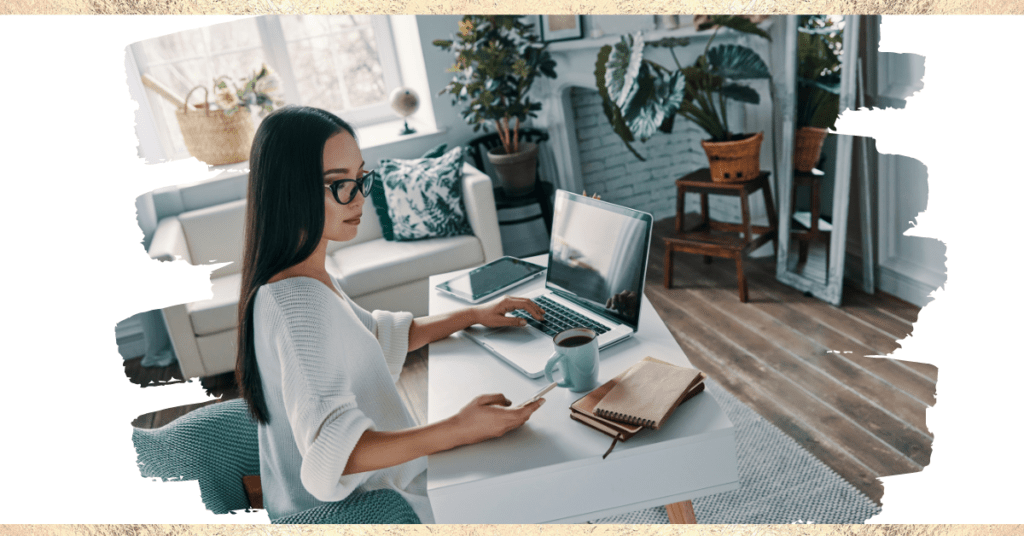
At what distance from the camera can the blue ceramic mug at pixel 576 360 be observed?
104cm

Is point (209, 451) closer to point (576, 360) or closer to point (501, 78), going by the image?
Answer: point (576, 360)

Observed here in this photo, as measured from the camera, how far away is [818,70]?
8.20ft

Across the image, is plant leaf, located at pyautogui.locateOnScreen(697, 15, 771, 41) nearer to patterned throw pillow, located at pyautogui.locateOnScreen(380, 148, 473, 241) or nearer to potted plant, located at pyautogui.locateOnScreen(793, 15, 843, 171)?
potted plant, located at pyautogui.locateOnScreen(793, 15, 843, 171)

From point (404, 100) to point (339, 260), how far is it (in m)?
1.17

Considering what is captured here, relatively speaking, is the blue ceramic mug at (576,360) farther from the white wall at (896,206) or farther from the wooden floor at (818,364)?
the white wall at (896,206)

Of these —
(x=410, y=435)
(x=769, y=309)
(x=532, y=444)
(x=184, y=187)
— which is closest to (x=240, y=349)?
(x=410, y=435)

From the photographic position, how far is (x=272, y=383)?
100 centimetres

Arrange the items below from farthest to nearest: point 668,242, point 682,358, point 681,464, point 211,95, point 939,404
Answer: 1. point 211,95
2. point 668,242
3. point 939,404
4. point 682,358
5. point 681,464

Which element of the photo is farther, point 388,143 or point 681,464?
point 388,143

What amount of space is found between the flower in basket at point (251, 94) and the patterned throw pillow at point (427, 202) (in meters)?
0.91

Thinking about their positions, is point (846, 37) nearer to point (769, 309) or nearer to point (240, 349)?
point (769, 309)

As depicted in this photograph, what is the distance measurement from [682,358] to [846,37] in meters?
1.82

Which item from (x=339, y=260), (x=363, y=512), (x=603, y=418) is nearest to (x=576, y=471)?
(x=603, y=418)

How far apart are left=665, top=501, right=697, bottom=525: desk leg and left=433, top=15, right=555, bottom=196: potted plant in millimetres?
2376
